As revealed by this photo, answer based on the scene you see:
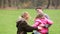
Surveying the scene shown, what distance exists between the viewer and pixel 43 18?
5.97m

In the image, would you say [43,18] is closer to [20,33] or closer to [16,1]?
[20,33]

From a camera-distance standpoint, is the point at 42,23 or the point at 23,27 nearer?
the point at 23,27

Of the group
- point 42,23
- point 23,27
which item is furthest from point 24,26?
point 42,23

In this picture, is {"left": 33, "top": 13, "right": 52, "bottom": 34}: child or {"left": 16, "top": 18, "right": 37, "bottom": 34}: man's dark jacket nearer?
{"left": 16, "top": 18, "right": 37, "bottom": 34}: man's dark jacket

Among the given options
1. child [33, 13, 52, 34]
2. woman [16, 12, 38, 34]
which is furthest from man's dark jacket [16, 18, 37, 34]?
child [33, 13, 52, 34]

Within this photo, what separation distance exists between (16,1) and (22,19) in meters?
25.6

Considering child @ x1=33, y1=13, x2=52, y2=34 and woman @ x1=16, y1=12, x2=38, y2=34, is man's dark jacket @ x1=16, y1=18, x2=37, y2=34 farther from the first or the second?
child @ x1=33, y1=13, x2=52, y2=34

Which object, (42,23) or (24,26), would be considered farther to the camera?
(42,23)

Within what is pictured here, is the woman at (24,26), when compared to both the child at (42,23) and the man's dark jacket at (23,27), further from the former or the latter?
the child at (42,23)

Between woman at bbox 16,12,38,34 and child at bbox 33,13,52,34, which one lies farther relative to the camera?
child at bbox 33,13,52,34

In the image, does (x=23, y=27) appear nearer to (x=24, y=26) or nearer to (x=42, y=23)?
(x=24, y=26)

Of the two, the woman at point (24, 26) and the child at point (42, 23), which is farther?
the child at point (42, 23)

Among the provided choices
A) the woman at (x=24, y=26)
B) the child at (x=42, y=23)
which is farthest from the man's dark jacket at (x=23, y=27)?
the child at (x=42, y=23)

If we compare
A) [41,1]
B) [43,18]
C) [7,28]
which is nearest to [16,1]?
[41,1]
